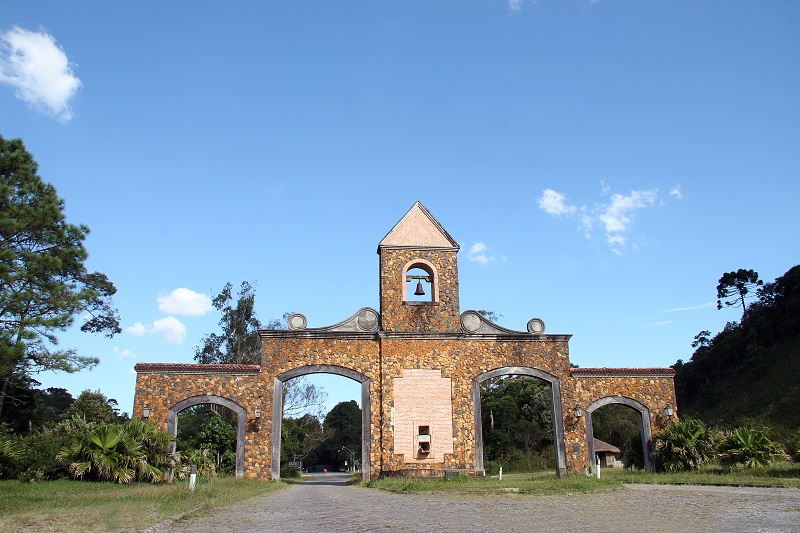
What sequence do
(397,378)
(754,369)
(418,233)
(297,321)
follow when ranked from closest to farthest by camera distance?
(397,378) < (297,321) < (418,233) < (754,369)

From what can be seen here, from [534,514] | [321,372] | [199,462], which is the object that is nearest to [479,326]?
[321,372]

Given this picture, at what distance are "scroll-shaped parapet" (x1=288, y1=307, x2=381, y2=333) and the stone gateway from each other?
0.03 metres

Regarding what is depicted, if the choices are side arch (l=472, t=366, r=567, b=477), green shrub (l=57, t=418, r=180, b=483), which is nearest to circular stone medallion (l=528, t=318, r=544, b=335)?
side arch (l=472, t=366, r=567, b=477)

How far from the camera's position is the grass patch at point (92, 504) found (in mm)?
7328

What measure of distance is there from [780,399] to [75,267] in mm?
38602

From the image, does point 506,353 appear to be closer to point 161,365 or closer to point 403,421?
point 403,421

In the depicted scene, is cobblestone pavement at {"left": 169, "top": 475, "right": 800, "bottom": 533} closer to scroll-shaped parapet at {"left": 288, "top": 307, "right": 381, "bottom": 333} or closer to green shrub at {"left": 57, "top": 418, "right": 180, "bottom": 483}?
green shrub at {"left": 57, "top": 418, "right": 180, "bottom": 483}

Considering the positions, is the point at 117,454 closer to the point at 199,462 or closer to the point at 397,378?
the point at 199,462

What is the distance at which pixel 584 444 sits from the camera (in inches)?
833

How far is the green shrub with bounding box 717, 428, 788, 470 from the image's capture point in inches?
712

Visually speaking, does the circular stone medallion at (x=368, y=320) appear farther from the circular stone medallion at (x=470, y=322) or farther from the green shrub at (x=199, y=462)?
the green shrub at (x=199, y=462)

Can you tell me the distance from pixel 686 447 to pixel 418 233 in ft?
37.6

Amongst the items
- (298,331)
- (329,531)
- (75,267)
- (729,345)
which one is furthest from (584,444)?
(729,345)

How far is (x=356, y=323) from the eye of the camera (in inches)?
839
